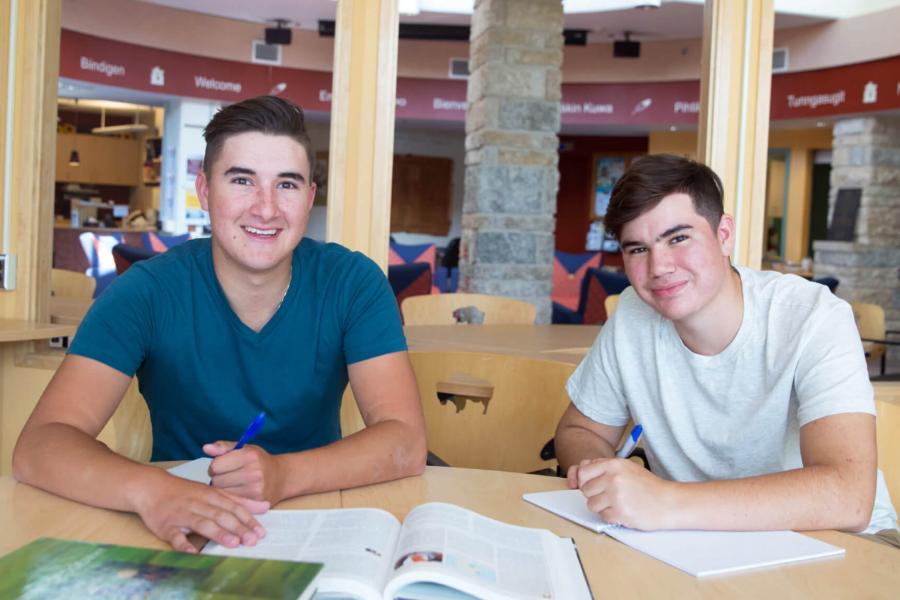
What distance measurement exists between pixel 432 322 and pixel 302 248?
7.01 ft

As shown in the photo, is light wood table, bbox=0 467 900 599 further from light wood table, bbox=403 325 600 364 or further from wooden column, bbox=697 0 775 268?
wooden column, bbox=697 0 775 268

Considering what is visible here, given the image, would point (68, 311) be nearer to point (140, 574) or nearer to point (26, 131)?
point (26, 131)

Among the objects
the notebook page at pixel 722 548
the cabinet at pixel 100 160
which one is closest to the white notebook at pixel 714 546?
the notebook page at pixel 722 548

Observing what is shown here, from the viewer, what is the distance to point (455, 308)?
3.92 m

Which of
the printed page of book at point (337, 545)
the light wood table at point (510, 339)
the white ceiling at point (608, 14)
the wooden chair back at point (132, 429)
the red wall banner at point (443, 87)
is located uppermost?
the white ceiling at point (608, 14)

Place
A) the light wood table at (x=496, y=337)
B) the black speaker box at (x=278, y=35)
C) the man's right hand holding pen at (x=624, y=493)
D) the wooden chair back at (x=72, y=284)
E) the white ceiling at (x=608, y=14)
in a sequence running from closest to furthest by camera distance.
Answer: the man's right hand holding pen at (x=624, y=493) < the light wood table at (x=496, y=337) < the wooden chair back at (x=72, y=284) < the white ceiling at (x=608, y=14) < the black speaker box at (x=278, y=35)

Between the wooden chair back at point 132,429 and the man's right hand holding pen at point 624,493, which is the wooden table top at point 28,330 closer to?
the wooden chair back at point 132,429

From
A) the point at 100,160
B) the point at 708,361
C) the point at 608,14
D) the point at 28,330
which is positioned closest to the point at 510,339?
the point at 28,330

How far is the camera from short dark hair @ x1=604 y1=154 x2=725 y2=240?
1592mm

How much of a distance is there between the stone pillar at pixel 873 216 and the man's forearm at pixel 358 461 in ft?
30.1

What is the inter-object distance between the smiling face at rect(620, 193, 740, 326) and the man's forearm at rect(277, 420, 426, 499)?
0.48 metres

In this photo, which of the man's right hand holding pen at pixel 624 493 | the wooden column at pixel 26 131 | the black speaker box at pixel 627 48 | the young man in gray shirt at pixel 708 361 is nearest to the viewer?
the man's right hand holding pen at pixel 624 493

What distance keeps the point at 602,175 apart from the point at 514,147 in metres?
8.85

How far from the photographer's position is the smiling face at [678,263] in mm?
1570
